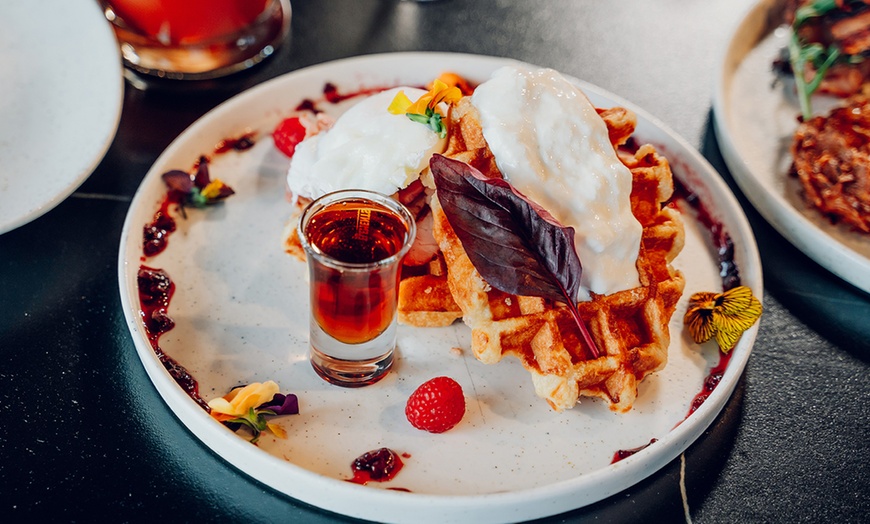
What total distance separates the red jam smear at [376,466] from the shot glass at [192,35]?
1589mm

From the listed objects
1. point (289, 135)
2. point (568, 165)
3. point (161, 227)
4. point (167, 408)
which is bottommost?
point (167, 408)

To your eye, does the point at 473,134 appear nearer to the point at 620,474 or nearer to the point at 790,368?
the point at 620,474

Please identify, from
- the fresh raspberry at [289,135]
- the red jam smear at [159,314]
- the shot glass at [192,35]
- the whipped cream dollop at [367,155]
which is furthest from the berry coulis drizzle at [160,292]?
the shot glass at [192,35]

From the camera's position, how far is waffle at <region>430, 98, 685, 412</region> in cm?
187

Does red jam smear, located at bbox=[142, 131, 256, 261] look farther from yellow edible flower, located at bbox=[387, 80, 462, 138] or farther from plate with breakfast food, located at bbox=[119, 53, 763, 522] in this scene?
yellow edible flower, located at bbox=[387, 80, 462, 138]

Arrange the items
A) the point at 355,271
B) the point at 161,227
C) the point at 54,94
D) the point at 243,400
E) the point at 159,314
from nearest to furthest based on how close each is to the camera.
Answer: the point at 355,271
the point at 243,400
the point at 159,314
the point at 161,227
the point at 54,94

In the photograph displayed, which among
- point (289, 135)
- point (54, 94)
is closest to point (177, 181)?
point (289, 135)

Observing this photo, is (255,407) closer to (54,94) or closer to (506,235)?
(506,235)

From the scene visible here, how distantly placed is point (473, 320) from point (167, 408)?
712mm

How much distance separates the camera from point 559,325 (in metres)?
1.93

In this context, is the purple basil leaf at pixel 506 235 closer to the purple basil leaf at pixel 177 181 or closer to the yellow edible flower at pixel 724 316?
the yellow edible flower at pixel 724 316

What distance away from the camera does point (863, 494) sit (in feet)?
6.34

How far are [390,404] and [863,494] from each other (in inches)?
42.4

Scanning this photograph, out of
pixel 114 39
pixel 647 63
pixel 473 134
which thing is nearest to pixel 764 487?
pixel 473 134
